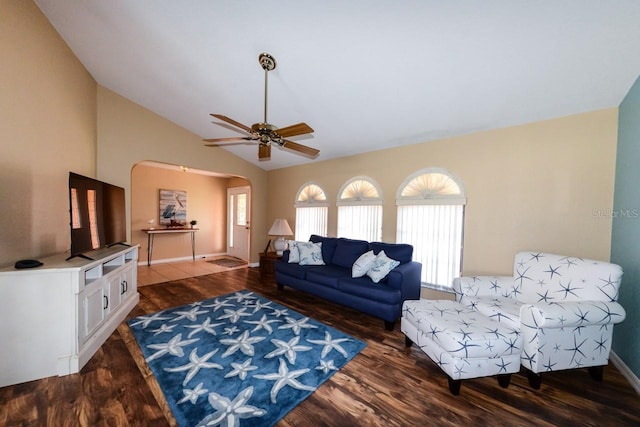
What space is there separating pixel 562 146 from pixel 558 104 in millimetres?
474

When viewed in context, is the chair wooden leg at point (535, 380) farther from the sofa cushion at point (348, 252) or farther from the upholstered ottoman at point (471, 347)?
the sofa cushion at point (348, 252)

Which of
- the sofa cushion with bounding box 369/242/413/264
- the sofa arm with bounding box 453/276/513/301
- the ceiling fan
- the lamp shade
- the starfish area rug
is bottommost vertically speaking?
the starfish area rug

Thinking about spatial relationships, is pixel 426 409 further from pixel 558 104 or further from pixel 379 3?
pixel 558 104

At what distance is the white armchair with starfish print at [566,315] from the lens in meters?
1.79

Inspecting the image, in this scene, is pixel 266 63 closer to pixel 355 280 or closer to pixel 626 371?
pixel 355 280

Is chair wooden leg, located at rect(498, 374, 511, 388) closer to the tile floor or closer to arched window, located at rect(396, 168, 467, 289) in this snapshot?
arched window, located at rect(396, 168, 467, 289)

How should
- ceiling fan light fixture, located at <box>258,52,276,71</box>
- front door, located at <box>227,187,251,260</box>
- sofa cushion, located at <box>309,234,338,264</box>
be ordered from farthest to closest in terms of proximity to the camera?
front door, located at <box>227,187,251,260</box> < sofa cushion, located at <box>309,234,338,264</box> < ceiling fan light fixture, located at <box>258,52,276,71</box>

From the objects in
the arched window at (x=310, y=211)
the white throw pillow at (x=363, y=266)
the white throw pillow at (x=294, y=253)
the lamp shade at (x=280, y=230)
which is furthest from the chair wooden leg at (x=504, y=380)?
the lamp shade at (x=280, y=230)

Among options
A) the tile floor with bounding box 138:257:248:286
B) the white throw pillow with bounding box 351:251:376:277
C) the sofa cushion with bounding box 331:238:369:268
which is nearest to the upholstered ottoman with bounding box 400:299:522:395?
the white throw pillow with bounding box 351:251:376:277

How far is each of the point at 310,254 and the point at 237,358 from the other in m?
2.04

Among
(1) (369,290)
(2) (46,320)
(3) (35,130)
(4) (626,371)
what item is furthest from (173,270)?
(4) (626,371)

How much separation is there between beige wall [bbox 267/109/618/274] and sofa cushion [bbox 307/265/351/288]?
171 centimetres

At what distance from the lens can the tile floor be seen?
450 cm

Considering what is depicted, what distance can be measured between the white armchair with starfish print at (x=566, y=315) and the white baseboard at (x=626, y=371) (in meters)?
0.19
